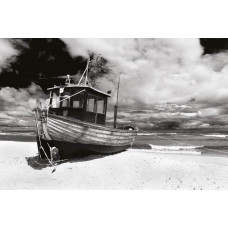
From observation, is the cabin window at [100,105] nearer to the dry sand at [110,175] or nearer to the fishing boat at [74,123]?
the fishing boat at [74,123]

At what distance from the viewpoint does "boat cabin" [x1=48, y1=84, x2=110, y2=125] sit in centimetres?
585

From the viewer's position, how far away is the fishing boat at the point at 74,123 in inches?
214

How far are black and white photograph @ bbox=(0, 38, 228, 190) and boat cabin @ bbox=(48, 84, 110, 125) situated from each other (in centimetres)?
3

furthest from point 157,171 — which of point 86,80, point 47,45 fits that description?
point 47,45

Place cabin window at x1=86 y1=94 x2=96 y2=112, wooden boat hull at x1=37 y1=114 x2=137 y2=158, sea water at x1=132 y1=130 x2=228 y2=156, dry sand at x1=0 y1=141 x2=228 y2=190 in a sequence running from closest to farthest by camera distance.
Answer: dry sand at x1=0 y1=141 x2=228 y2=190 < wooden boat hull at x1=37 y1=114 x2=137 y2=158 < cabin window at x1=86 y1=94 x2=96 y2=112 < sea water at x1=132 y1=130 x2=228 y2=156

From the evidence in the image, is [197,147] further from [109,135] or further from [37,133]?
[37,133]

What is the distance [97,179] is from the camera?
4.92m

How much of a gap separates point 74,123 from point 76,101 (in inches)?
29.8

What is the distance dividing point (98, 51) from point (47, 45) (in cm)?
115

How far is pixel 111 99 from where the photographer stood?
6.23m

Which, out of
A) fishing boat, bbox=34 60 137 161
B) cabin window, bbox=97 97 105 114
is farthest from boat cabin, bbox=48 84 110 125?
cabin window, bbox=97 97 105 114

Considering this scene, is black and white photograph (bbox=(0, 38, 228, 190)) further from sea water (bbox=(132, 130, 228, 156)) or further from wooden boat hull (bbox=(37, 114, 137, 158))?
sea water (bbox=(132, 130, 228, 156))

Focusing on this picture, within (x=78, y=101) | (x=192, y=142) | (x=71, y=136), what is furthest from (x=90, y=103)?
(x=192, y=142)

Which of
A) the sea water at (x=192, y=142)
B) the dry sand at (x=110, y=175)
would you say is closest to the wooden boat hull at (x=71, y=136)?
the dry sand at (x=110, y=175)
